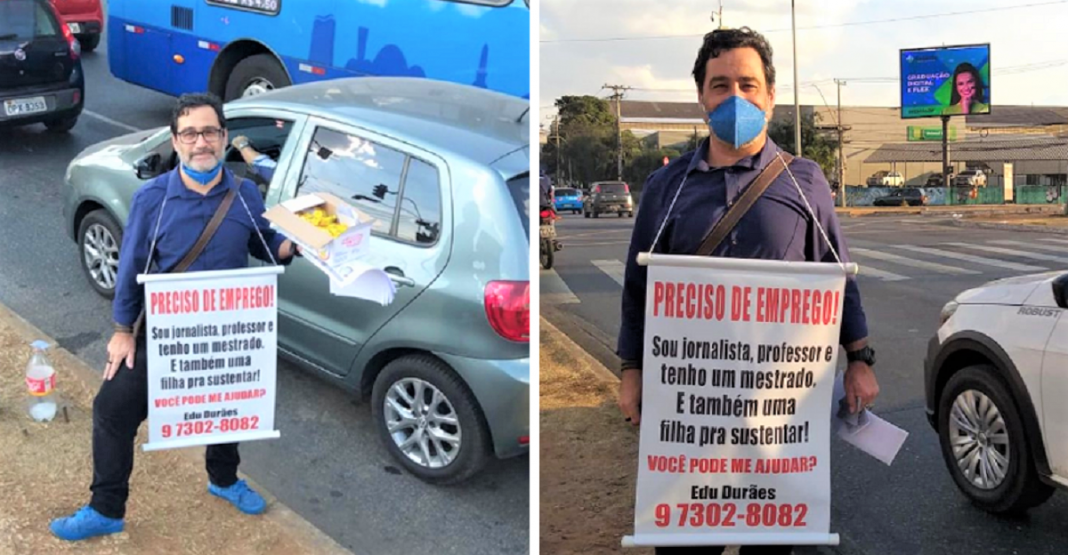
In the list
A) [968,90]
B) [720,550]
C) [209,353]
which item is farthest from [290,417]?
[968,90]

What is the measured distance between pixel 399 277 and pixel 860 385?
3.81 ft

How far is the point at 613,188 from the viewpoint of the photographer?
2.20 metres

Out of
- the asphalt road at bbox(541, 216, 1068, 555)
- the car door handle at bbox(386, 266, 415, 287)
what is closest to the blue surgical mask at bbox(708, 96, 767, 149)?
the asphalt road at bbox(541, 216, 1068, 555)

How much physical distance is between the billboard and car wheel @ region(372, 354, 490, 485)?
4.32 ft

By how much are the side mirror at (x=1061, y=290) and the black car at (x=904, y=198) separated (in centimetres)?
37

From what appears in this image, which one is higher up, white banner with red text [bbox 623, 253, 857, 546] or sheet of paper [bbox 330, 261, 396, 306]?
sheet of paper [bbox 330, 261, 396, 306]

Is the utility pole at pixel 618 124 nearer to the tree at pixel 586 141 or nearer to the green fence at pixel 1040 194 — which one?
the tree at pixel 586 141

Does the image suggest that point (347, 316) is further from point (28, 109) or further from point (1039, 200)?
point (1039, 200)

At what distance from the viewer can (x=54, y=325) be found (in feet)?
8.21

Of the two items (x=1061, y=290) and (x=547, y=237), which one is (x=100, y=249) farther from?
(x=1061, y=290)

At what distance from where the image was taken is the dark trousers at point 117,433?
2357 millimetres

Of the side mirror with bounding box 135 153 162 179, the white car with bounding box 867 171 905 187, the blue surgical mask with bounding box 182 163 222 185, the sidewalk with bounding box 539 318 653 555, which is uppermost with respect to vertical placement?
the side mirror with bounding box 135 153 162 179

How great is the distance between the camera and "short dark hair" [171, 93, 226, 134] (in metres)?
2.35

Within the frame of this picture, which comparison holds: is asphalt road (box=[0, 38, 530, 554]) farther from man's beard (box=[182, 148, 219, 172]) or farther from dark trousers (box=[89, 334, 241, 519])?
man's beard (box=[182, 148, 219, 172])
